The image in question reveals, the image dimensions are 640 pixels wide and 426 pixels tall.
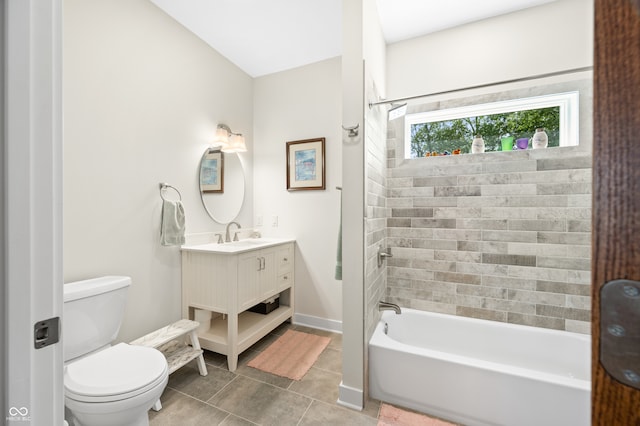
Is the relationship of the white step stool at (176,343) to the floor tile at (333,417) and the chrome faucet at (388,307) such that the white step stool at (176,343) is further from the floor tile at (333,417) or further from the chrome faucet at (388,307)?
the chrome faucet at (388,307)

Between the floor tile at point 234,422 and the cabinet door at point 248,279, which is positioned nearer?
the floor tile at point 234,422

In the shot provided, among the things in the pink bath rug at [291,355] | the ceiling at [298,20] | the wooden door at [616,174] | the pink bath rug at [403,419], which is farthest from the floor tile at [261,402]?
the ceiling at [298,20]

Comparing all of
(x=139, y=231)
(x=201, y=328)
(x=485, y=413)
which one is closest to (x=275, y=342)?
(x=201, y=328)

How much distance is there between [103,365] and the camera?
141cm

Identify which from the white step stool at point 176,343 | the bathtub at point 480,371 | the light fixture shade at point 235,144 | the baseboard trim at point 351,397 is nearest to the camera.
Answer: the bathtub at point 480,371

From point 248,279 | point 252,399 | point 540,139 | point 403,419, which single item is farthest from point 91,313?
point 540,139

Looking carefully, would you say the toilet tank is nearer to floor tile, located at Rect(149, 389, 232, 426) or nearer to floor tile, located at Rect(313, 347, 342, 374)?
floor tile, located at Rect(149, 389, 232, 426)

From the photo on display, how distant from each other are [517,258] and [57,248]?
99.1 inches

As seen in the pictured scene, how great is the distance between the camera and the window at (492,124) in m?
2.02

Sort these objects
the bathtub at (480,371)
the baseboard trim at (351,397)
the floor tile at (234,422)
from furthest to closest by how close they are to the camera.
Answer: the baseboard trim at (351,397) < the floor tile at (234,422) < the bathtub at (480,371)

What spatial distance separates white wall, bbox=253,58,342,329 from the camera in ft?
9.05

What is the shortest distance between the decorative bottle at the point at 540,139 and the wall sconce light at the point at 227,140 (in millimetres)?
2445

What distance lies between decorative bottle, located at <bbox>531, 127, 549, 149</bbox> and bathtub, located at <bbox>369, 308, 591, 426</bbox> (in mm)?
1324

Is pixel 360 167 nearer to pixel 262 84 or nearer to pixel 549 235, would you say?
pixel 549 235
